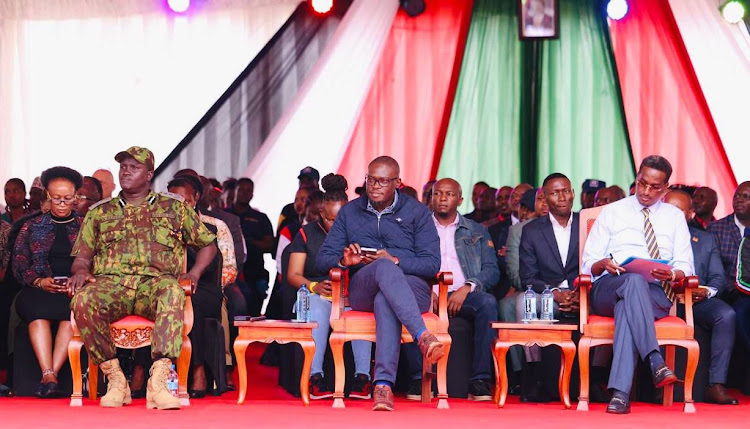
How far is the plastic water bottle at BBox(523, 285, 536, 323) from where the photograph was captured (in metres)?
6.53

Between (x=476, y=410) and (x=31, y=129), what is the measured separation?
5.67 metres

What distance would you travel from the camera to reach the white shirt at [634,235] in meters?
6.44

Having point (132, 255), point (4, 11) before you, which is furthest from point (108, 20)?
point (132, 255)

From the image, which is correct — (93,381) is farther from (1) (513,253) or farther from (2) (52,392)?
(1) (513,253)

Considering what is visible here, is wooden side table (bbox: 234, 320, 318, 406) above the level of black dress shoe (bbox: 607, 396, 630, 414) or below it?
above

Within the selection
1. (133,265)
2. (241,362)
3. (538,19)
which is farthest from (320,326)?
(538,19)

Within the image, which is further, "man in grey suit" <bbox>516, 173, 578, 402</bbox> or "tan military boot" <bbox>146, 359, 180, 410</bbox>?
"man in grey suit" <bbox>516, 173, 578, 402</bbox>

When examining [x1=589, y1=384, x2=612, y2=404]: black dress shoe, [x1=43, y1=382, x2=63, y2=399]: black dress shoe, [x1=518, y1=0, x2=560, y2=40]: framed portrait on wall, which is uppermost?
[x1=518, y1=0, x2=560, y2=40]: framed portrait on wall

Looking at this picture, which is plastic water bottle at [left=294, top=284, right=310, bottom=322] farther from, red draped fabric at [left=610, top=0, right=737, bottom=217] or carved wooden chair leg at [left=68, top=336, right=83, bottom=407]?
red draped fabric at [left=610, top=0, right=737, bottom=217]

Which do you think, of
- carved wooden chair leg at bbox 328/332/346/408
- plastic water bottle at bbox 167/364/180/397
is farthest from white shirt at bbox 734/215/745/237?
plastic water bottle at bbox 167/364/180/397

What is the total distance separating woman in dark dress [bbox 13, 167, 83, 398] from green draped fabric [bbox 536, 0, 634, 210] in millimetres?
4725

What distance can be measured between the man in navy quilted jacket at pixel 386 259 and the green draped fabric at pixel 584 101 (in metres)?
4.01

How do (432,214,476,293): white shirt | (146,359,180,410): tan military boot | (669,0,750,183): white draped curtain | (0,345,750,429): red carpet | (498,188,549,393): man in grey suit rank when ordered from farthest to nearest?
1. (669,0,750,183): white draped curtain
2. (432,214,476,293): white shirt
3. (498,188,549,393): man in grey suit
4. (146,359,180,410): tan military boot
5. (0,345,750,429): red carpet

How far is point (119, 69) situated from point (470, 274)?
14.3 feet
